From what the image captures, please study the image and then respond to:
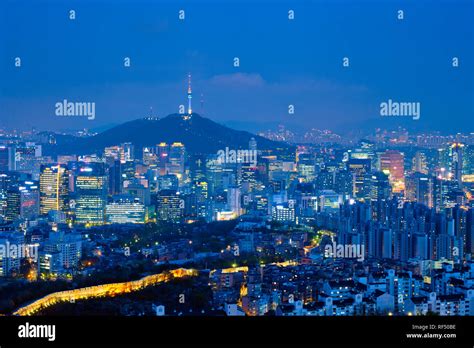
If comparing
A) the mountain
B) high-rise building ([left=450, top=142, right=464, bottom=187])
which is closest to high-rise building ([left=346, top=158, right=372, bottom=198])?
the mountain

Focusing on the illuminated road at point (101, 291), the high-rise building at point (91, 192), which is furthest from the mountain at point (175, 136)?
the illuminated road at point (101, 291)

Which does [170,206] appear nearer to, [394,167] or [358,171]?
[358,171]

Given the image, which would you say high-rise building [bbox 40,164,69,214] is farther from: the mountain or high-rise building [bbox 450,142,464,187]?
high-rise building [bbox 450,142,464,187]

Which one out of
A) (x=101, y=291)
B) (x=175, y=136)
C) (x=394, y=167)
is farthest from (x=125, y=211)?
(x=101, y=291)

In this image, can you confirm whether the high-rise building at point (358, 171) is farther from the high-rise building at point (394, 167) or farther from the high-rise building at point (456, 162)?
A: the high-rise building at point (456, 162)

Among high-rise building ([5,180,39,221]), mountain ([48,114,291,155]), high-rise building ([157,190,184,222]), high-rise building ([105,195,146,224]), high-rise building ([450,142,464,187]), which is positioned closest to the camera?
high-rise building ([450,142,464,187])

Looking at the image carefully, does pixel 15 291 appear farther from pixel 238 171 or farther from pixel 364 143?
pixel 238 171

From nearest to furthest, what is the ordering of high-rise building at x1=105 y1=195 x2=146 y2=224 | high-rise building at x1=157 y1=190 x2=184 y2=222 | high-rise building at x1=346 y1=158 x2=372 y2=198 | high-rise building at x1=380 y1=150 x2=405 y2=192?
high-rise building at x1=380 y1=150 x2=405 y2=192
high-rise building at x1=346 y1=158 x2=372 y2=198
high-rise building at x1=157 y1=190 x2=184 y2=222
high-rise building at x1=105 y1=195 x2=146 y2=224

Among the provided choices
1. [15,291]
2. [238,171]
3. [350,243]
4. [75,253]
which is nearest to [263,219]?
[238,171]
